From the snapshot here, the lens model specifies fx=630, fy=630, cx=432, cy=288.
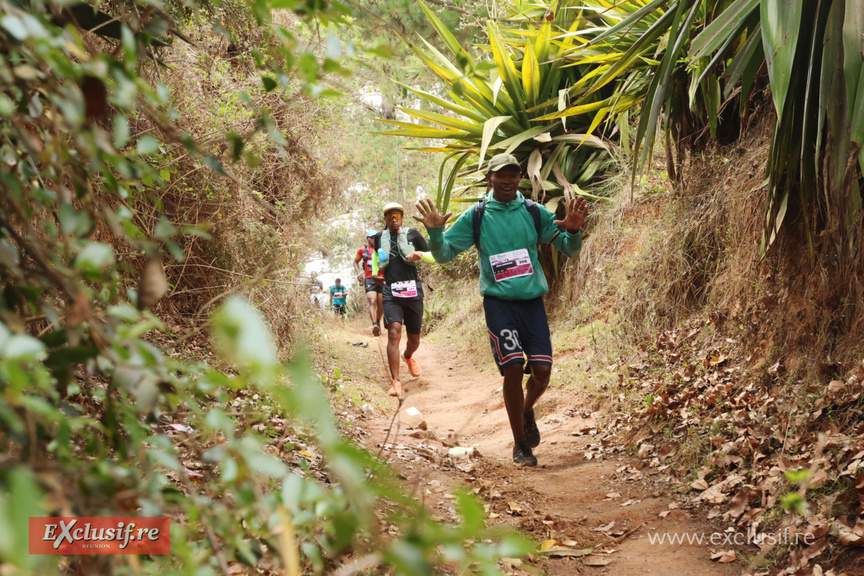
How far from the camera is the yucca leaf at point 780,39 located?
117 inches

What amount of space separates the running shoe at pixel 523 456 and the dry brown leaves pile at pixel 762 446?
42 cm

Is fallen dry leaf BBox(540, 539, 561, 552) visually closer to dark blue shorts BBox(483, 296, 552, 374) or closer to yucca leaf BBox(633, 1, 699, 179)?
dark blue shorts BBox(483, 296, 552, 374)

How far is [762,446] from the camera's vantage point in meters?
3.14

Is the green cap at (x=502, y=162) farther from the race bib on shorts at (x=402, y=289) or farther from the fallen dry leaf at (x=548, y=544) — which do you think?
the race bib on shorts at (x=402, y=289)

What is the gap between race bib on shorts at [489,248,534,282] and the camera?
427 centimetres

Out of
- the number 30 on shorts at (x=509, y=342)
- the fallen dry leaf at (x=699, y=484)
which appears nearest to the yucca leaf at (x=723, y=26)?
the number 30 on shorts at (x=509, y=342)

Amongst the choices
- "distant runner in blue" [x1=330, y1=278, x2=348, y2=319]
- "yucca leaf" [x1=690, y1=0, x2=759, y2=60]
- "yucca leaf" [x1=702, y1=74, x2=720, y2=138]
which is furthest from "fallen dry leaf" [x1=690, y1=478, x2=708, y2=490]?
"distant runner in blue" [x1=330, y1=278, x2=348, y2=319]

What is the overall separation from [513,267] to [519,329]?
43 centimetres

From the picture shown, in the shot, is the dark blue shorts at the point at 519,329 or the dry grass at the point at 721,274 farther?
the dark blue shorts at the point at 519,329

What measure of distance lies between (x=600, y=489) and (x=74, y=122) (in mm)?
3593

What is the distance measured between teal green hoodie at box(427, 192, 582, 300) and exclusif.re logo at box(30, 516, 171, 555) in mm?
3251

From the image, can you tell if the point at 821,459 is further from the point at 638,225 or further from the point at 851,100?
the point at 638,225

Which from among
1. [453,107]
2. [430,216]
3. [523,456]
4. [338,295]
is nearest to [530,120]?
[453,107]

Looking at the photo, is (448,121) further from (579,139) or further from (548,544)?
(548,544)
